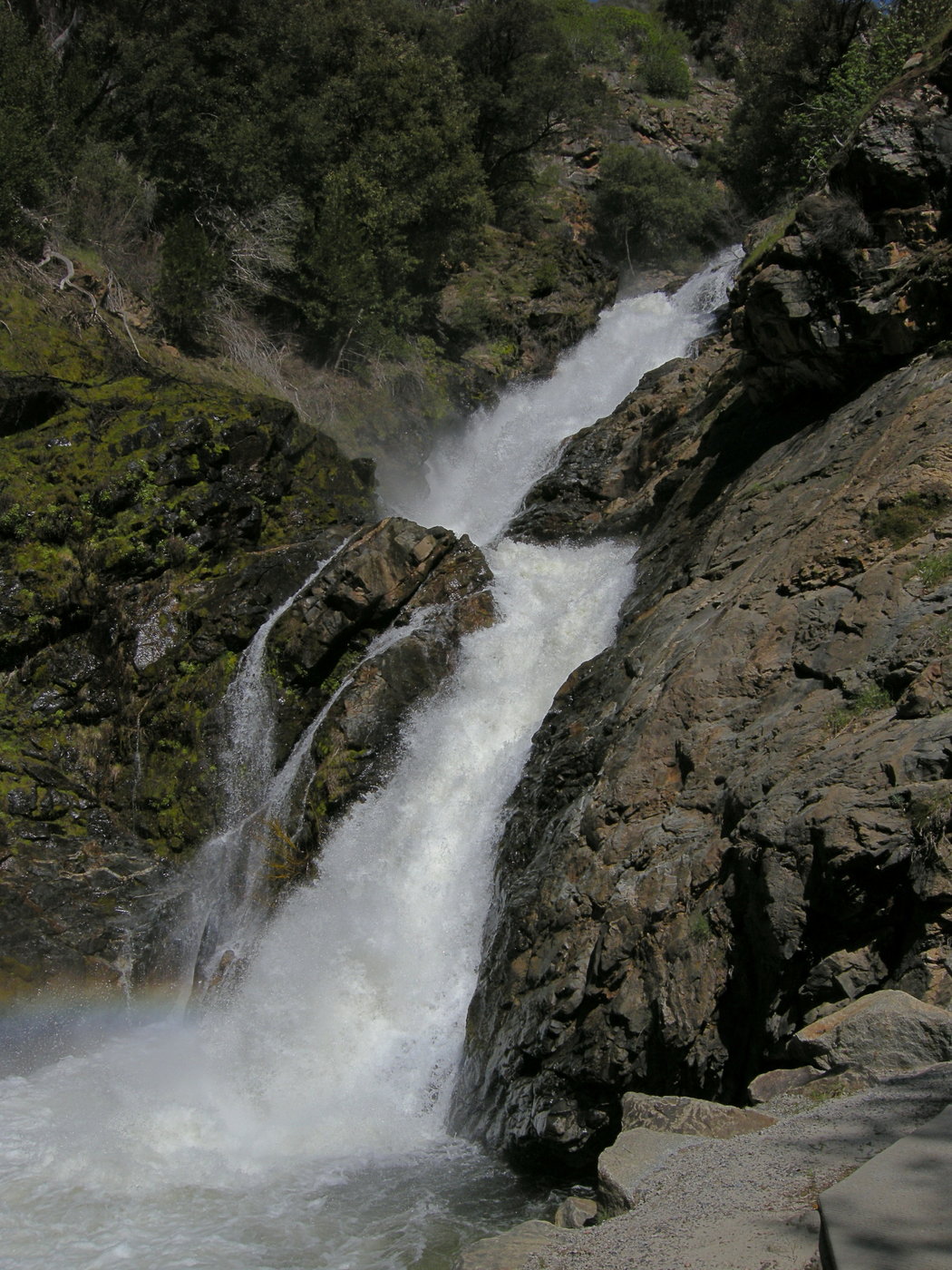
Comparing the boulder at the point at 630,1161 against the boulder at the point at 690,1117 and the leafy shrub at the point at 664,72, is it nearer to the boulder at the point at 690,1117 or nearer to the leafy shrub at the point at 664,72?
the boulder at the point at 690,1117

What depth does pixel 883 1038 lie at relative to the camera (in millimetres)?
4469

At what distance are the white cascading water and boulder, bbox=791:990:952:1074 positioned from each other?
138 inches

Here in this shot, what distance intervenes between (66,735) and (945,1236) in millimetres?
13734

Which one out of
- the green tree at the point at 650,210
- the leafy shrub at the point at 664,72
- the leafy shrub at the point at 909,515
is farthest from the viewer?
the leafy shrub at the point at 664,72

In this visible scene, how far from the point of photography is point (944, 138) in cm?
1063

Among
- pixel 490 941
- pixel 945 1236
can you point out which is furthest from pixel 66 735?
pixel 945 1236

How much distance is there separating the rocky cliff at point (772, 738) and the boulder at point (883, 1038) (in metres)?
0.37

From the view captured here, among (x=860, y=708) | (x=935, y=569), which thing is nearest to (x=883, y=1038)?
(x=860, y=708)

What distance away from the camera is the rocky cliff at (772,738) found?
588 centimetres

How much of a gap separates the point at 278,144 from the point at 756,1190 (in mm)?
24266

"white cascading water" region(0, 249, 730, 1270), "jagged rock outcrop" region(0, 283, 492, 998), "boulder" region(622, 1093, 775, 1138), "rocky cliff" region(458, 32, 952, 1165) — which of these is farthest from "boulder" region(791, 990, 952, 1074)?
"jagged rock outcrop" region(0, 283, 492, 998)

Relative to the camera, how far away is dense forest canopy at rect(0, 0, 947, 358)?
20016mm

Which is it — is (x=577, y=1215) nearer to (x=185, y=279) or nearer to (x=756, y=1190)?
(x=756, y=1190)

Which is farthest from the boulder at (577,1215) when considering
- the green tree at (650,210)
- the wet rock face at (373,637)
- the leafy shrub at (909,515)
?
the green tree at (650,210)
